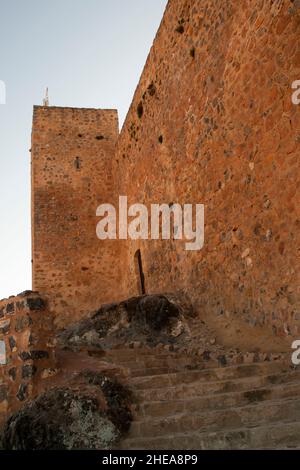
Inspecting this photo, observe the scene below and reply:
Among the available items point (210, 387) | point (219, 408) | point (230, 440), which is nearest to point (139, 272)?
point (210, 387)

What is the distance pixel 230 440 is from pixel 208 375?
1.16m

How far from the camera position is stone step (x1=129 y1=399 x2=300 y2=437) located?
357 cm

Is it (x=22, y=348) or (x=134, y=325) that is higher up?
(x=22, y=348)

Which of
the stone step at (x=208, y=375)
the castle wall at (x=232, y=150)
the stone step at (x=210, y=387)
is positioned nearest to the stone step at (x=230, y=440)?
the stone step at (x=210, y=387)

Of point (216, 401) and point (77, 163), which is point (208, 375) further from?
point (77, 163)

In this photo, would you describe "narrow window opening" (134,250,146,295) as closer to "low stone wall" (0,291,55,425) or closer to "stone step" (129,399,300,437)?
"low stone wall" (0,291,55,425)

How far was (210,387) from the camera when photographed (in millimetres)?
4191

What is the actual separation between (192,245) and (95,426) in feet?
15.3

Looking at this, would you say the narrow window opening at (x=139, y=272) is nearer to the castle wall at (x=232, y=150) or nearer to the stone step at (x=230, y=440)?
the castle wall at (x=232, y=150)

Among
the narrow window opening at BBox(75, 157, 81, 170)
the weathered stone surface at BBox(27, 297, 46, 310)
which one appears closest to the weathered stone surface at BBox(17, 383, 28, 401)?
the weathered stone surface at BBox(27, 297, 46, 310)

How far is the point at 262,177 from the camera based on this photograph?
18.4ft

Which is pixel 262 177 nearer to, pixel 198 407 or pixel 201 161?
pixel 201 161

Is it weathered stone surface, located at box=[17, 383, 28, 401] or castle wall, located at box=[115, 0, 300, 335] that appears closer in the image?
weathered stone surface, located at box=[17, 383, 28, 401]
